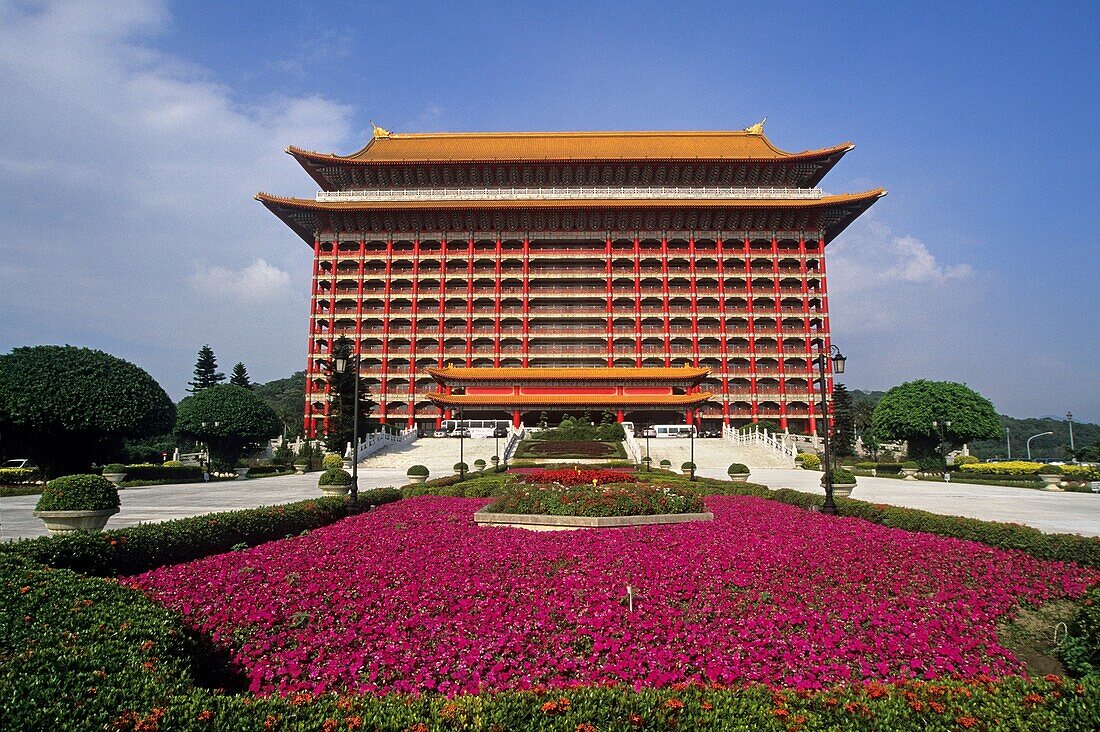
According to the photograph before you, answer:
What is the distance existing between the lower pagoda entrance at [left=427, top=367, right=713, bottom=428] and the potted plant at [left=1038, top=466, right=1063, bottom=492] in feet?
76.5

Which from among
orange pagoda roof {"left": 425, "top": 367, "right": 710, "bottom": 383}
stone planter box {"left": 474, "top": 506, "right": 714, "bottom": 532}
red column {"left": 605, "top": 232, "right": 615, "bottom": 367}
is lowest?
stone planter box {"left": 474, "top": 506, "right": 714, "bottom": 532}

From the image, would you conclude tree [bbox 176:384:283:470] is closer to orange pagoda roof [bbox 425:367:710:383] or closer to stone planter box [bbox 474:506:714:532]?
orange pagoda roof [bbox 425:367:710:383]

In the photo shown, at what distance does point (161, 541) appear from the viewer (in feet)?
34.3

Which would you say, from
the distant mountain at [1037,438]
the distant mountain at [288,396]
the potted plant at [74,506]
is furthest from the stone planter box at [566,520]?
the distant mountain at [1037,438]

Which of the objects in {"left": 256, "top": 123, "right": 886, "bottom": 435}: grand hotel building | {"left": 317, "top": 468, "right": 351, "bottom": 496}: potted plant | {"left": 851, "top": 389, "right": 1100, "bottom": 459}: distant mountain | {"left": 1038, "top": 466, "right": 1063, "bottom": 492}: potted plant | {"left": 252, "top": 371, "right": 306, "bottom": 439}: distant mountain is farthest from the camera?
{"left": 851, "top": 389, "right": 1100, "bottom": 459}: distant mountain

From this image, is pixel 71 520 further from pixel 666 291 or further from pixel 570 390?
pixel 666 291

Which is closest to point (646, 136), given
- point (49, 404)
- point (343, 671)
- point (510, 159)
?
point (510, 159)

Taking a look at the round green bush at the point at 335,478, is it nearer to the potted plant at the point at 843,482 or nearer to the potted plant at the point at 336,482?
the potted plant at the point at 336,482

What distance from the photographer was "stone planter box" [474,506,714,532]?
1388 centimetres

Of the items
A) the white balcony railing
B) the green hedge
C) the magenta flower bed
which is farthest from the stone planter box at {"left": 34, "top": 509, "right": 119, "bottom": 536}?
the white balcony railing

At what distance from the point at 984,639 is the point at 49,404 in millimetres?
39752

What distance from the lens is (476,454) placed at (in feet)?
142

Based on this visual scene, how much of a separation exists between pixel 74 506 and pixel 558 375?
43.9m

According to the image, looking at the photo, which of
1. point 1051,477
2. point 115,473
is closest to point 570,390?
point 115,473
